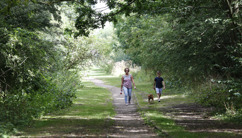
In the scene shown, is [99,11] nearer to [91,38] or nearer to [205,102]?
[205,102]

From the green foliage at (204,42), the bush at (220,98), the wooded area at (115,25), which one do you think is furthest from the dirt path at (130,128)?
the bush at (220,98)

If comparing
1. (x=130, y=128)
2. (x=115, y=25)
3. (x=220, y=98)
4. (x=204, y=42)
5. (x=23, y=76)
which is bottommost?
(x=130, y=128)

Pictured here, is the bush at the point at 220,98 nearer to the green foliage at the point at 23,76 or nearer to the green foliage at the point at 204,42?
the green foliage at the point at 204,42

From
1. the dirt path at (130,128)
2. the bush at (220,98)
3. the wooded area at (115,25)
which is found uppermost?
the wooded area at (115,25)

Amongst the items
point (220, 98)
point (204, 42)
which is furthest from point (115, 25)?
→ point (220, 98)

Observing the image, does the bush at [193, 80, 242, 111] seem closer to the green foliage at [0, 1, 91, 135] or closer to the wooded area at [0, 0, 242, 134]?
the wooded area at [0, 0, 242, 134]

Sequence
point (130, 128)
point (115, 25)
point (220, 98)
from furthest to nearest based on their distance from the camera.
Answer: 1. point (220, 98)
2. point (115, 25)
3. point (130, 128)

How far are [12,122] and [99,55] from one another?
18701 mm

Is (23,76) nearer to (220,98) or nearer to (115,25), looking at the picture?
(115,25)

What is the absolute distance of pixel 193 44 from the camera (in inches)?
501

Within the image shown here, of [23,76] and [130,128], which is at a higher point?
[23,76]

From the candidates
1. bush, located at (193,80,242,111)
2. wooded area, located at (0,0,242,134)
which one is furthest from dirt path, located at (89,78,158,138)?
bush, located at (193,80,242,111)

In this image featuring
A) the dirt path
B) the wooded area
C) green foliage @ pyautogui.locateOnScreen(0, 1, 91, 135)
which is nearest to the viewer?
the dirt path

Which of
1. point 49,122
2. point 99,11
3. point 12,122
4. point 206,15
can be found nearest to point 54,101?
point 49,122
